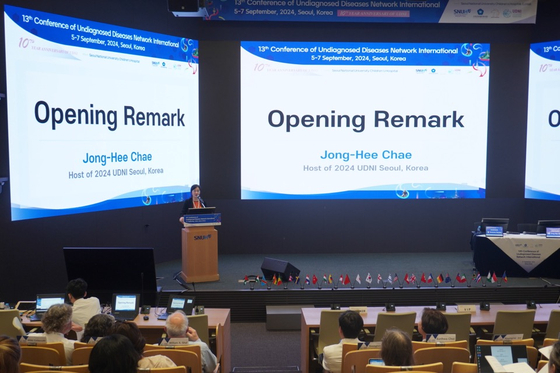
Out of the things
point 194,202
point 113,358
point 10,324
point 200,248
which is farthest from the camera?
point 194,202

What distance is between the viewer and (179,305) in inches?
205

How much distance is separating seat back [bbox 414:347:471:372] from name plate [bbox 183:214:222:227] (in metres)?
3.98

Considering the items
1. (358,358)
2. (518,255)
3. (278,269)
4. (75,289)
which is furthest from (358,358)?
(518,255)

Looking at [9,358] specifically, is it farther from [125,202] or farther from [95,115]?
[125,202]

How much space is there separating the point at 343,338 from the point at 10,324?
8.79 feet

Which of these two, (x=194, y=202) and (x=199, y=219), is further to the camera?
(x=194, y=202)

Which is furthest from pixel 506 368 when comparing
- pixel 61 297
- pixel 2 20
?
pixel 2 20

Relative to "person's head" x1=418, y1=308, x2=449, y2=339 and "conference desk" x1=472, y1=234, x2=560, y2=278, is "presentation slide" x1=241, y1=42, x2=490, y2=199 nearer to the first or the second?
"conference desk" x1=472, y1=234, x2=560, y2=278

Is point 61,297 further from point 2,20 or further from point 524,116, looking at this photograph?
point 524,116

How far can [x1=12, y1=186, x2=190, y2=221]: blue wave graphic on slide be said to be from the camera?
22.7ft

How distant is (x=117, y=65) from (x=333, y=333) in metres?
4.98

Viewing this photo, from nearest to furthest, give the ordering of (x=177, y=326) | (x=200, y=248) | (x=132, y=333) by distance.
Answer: (x=132, y=333) < (x=177, y=326) < (x=200, y=248)

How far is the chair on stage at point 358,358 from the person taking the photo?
12.6 ft

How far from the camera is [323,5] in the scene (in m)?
9.03
